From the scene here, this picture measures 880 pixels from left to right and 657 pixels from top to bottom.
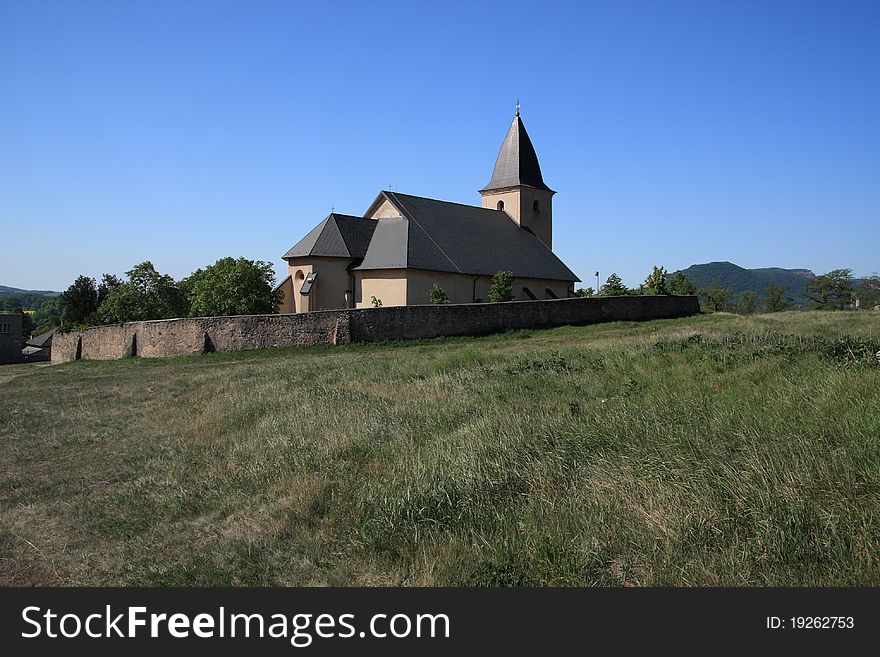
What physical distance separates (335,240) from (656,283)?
20.2 meters

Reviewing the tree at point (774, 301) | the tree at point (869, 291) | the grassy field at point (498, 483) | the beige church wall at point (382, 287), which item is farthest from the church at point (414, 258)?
the tree at point (869, 291)

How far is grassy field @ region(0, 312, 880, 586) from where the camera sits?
15.2ft

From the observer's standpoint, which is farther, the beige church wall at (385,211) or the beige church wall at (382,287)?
the beige church wall at (385,211)

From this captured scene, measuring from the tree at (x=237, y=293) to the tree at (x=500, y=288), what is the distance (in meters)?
13.2

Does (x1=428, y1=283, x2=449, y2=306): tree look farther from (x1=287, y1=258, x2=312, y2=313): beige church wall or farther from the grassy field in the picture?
the grassy field

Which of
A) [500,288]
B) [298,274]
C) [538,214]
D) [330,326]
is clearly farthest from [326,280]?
[538,214]

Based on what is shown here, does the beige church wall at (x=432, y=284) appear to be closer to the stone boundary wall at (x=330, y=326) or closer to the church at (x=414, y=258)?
the church at (x=414, y=258)

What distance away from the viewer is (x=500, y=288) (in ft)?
129

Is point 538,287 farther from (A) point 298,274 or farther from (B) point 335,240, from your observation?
(A) point 298,274

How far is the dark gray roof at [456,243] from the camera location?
3984cm

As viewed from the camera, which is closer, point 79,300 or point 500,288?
point 500,288

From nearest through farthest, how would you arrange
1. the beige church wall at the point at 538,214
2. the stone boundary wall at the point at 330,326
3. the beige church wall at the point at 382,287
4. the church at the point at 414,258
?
1. the stone boundary wall at the point at 330,326
2. the beige church wall at the point at 382,287
3. the church at the point at 414,258
4. the beige church wall at the point at 538,214

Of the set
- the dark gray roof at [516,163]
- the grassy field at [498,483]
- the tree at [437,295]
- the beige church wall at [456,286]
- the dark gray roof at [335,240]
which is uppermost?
the dark gray roof at [516,163]

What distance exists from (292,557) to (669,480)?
3.10 metres
